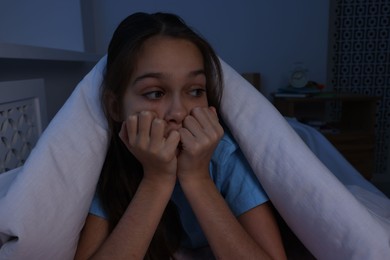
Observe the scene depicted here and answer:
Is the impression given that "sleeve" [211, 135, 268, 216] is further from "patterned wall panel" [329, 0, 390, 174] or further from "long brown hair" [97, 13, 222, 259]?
"patterned wall panel" [329, 0, 390, 174]

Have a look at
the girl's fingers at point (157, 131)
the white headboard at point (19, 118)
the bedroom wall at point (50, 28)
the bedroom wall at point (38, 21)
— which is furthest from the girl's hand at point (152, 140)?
the bedroom wall at point (38, 21)

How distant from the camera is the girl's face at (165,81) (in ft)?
1.83

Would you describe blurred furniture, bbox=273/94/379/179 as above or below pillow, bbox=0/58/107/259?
below

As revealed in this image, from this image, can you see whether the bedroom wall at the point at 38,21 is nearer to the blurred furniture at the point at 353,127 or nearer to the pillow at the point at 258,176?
the pillow at the point at 258,176

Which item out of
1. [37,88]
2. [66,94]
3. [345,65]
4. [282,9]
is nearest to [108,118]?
[37,88]

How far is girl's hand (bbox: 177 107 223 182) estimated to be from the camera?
0.53 m

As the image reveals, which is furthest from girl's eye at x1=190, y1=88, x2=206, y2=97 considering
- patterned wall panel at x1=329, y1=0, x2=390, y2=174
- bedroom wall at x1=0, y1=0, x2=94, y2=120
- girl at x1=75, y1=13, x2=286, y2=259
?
patterned wall panel at x1=329, y1=0, x2=390, y2=174

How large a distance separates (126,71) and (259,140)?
0.97 feet

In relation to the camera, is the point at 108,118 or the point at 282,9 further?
the point at 282,9

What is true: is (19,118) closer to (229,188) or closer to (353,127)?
(229,188)

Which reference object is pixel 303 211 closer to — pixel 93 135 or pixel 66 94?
pixel 93 135

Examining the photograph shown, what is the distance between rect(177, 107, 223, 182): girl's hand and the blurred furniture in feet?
4.19

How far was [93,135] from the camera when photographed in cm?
58

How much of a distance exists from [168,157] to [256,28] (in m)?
1.71
